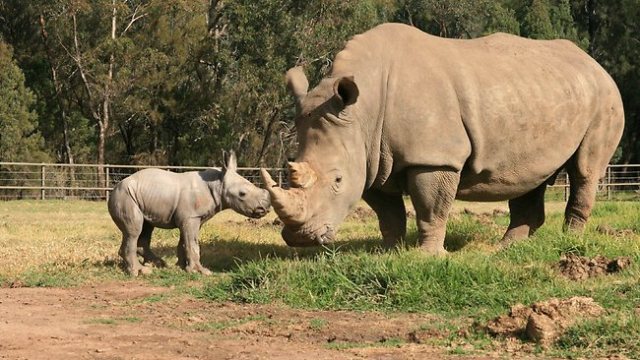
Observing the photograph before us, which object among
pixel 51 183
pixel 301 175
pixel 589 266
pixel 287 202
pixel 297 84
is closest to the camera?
pixel 589 266

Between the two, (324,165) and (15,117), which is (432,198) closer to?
(324,165)

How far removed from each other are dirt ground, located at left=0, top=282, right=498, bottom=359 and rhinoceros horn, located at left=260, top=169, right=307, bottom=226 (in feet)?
3.42

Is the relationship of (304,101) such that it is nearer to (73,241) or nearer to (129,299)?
(129,299)

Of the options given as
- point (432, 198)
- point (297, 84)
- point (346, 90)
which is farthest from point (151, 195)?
point (432, 198)

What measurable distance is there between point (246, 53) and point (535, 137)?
22.0 m

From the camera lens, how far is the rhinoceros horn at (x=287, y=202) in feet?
27.1

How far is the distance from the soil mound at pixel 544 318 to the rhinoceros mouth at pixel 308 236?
2.68m

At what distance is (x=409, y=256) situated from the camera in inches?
324

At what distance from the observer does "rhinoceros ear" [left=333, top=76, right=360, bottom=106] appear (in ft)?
29.4

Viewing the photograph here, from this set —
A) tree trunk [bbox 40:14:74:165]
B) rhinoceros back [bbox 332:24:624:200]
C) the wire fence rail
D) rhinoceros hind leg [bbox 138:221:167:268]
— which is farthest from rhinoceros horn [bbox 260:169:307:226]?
tree trunk [bbox 40:14:74:165]

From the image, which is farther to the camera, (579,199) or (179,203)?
(579,199)

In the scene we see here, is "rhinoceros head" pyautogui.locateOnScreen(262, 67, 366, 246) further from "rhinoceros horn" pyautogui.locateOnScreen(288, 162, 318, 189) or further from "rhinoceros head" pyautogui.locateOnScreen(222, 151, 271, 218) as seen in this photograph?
"rhinoceros head" pyautogui.locateOnScreen(222, 151, 271, 218)

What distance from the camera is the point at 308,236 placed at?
866cm

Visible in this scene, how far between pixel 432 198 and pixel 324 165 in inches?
46.4
